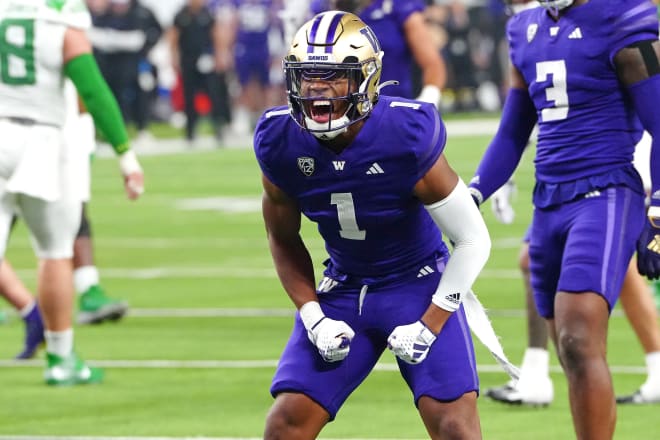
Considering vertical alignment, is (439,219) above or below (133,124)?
above

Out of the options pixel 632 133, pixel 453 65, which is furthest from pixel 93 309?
pixel 453 65

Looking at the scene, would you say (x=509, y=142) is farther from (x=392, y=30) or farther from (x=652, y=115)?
(x=392, y=30)

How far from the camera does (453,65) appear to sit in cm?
3394

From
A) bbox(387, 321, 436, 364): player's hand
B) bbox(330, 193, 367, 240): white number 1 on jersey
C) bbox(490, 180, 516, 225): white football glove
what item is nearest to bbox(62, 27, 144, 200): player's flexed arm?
bbox(490, 180, 516, 225): white football glove

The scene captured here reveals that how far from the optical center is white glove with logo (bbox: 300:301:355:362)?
548cm

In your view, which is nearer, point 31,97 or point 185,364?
point 31,97

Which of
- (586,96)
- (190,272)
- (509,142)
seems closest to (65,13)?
(509,142)

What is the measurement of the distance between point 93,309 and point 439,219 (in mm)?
5690

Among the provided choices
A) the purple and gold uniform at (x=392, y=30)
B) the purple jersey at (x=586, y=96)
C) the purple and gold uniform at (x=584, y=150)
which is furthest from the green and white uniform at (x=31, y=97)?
the purple jersey at (x=586, y=96)

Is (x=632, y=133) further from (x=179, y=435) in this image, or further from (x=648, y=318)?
(x=179, y=435)

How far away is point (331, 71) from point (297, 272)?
Answer: 0.72 metres

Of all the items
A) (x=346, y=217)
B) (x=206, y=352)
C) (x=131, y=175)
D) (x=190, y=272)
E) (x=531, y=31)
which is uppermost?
(x=531, y=31)

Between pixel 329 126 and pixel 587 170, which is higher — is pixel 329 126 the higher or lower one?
the higher one

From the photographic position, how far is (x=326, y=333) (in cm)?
551
